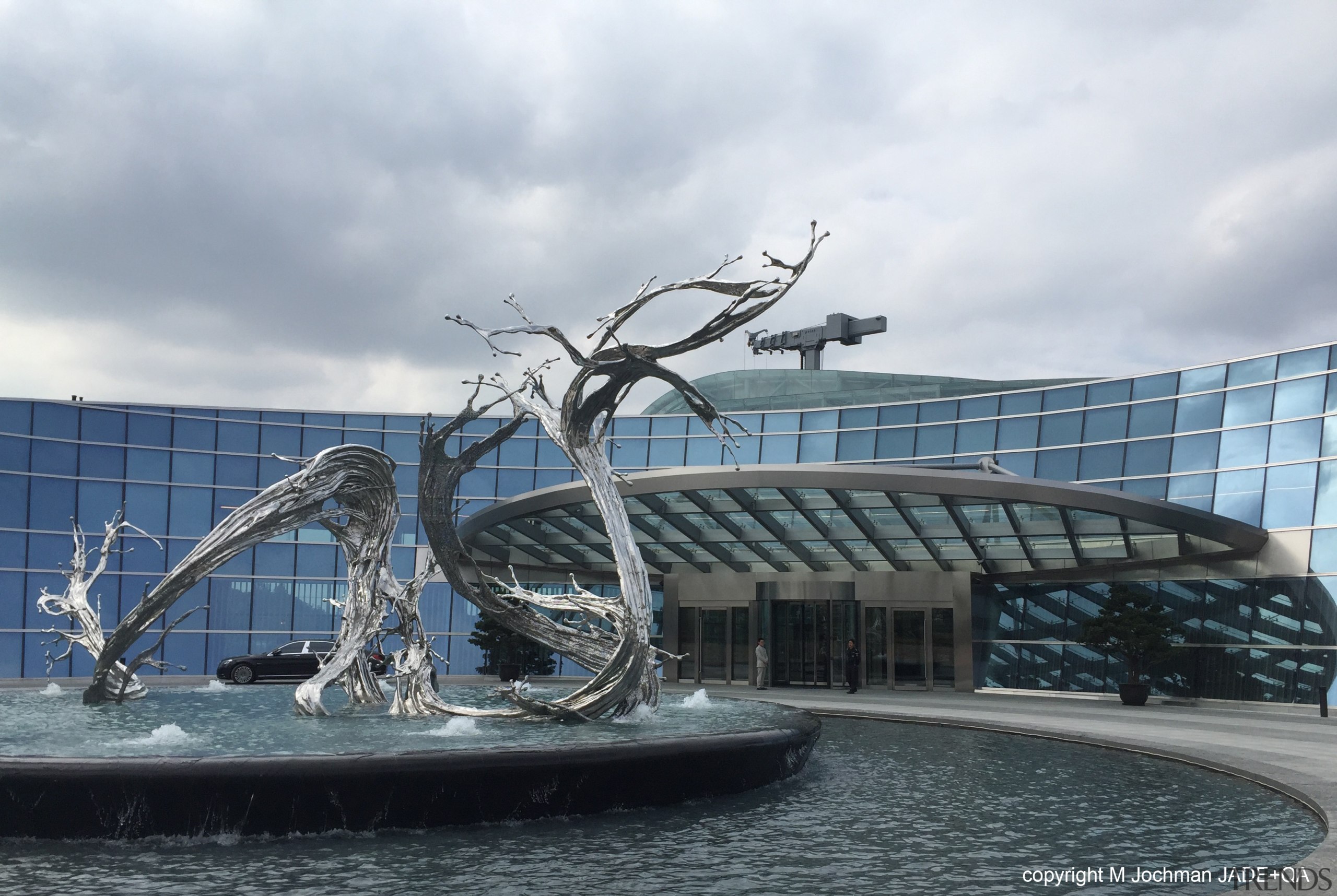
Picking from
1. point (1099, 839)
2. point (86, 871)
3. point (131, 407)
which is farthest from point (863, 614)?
point (131, 407)

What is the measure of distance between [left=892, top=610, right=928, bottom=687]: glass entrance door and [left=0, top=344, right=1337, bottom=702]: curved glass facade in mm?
2329

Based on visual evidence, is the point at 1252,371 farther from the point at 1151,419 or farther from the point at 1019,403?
the point at 1019,403

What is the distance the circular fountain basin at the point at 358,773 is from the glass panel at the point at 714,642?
18.9 m

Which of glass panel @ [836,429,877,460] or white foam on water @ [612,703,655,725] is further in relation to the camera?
glass panel @ [836,429,877,460]

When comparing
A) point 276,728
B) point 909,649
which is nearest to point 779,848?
point 276,728

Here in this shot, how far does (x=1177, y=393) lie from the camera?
35.2 m

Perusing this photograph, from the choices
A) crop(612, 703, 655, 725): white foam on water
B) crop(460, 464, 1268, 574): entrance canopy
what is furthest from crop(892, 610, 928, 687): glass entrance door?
crop(612, 703, 655, 725): white foam on water

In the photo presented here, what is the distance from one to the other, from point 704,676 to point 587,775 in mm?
23372

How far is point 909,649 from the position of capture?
30.3 metres

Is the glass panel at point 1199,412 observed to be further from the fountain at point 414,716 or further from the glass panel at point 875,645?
the fountain at point 414,716

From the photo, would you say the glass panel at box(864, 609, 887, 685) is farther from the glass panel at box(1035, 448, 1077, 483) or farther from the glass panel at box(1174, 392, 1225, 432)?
the glass panel at box(1174, 392, 1225, 432)

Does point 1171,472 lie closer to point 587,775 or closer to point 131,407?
point 587,775

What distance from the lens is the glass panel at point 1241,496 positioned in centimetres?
3020

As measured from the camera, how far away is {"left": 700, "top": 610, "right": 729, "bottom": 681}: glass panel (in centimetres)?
3178
